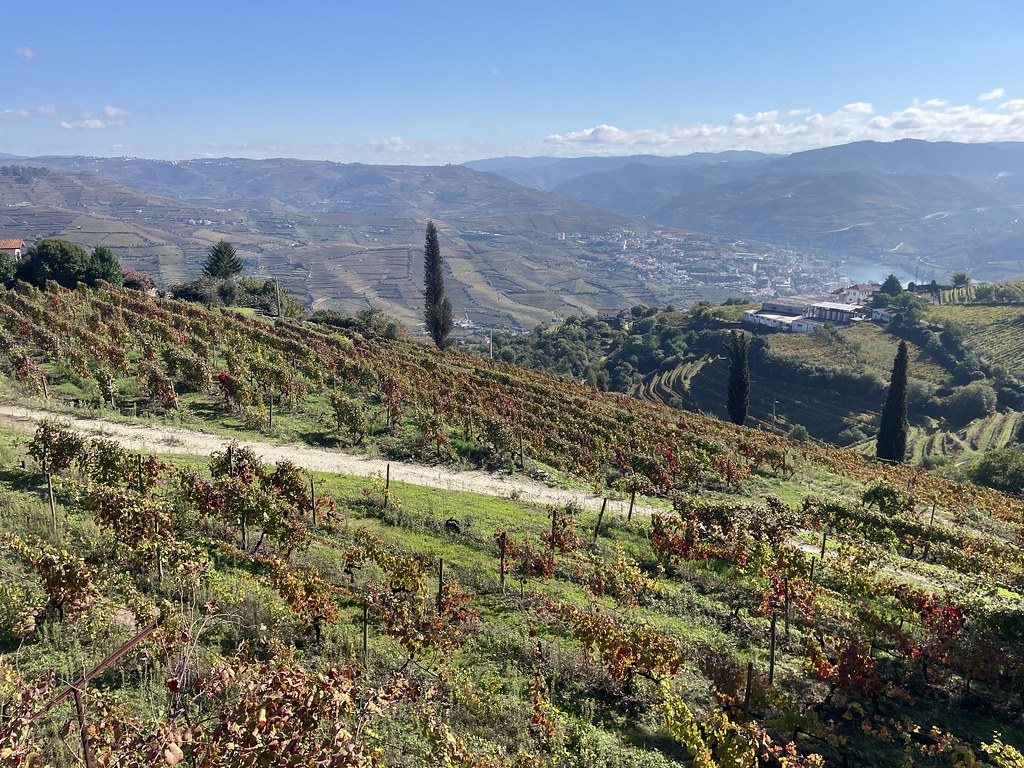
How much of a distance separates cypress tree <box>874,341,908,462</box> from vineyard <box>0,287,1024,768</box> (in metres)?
19.4

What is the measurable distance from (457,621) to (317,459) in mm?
11109

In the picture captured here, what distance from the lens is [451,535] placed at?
14.4 metres

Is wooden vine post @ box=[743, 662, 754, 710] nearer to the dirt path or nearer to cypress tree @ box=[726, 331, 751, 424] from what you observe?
the dirt path

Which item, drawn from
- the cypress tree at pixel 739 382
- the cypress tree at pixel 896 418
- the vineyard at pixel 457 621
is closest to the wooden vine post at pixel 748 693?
the vineyard at pixel 457 621

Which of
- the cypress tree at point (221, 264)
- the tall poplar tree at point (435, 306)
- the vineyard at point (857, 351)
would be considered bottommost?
the vineyard at point (857, 351)

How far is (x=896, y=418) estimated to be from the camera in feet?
128

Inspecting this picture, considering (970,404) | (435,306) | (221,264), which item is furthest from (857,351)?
(221,264)

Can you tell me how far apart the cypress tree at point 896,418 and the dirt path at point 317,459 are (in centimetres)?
2993

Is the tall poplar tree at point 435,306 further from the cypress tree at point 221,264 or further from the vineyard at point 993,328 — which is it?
the vineyard at point 993,328

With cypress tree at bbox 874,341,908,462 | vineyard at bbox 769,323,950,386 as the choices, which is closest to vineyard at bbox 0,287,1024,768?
cypress tree at bbox 874,341,908,462

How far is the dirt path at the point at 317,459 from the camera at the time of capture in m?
18.0

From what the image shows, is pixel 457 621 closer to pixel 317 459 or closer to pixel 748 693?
pixel 748 693

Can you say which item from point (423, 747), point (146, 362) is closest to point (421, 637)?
point (423, 747)

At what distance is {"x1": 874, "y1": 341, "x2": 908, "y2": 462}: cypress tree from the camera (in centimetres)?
3888
